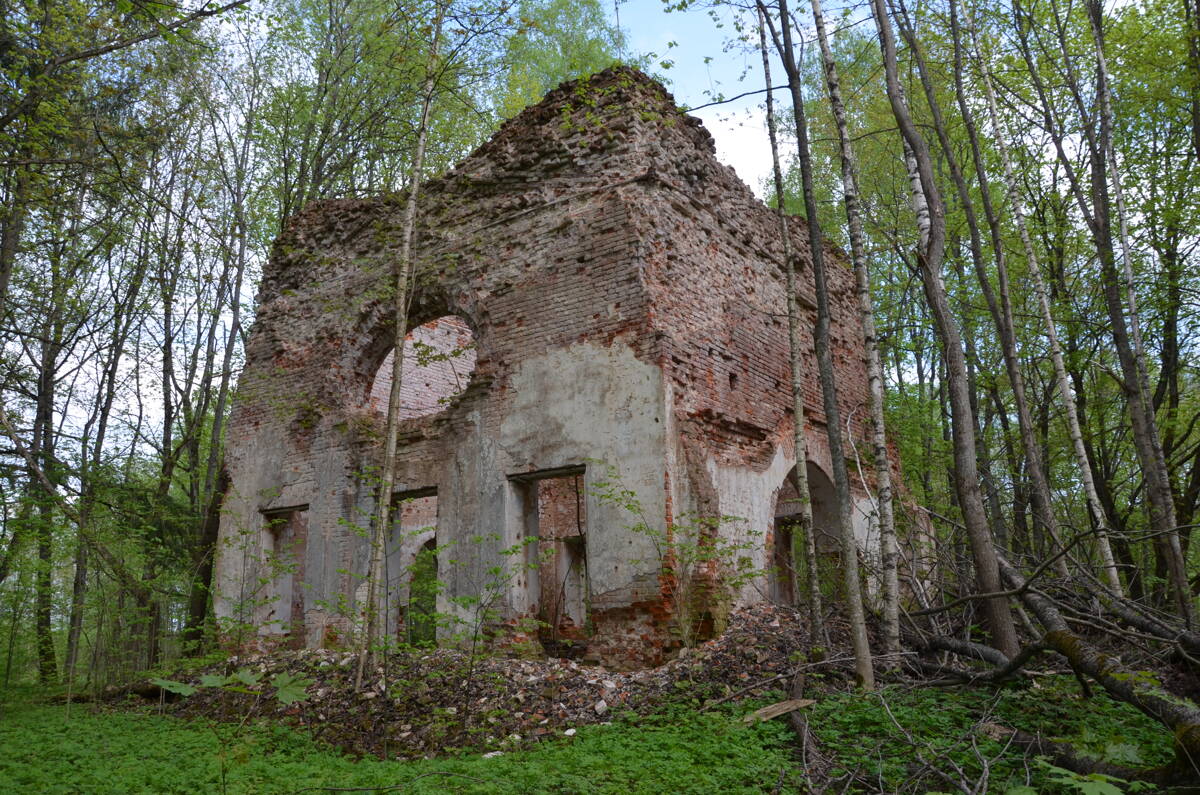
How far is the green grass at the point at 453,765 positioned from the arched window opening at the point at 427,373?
6758mm

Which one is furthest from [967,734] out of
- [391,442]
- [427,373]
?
[427,373]

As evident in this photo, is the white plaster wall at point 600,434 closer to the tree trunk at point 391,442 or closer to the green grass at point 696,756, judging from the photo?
the tree trunk at point 391,442

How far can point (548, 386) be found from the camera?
8750 mm

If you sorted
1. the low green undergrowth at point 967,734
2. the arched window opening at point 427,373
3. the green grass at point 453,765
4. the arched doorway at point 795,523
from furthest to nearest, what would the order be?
1. the arched window opening at point 427,373
2. the arched doorway at point 795,523
3. the green grass at point 453,765
4. the low green undergrowth at point 967,734

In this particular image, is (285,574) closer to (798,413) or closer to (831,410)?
(798,413)

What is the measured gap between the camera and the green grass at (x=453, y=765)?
463cm

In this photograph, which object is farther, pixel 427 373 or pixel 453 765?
pixel 427 373

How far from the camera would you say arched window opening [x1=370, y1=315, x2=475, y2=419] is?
41.8 ft

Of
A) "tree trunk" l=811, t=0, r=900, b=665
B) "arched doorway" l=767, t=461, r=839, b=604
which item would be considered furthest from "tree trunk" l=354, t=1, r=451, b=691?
"arched doorway" l=767, t=461, r=839, b=604

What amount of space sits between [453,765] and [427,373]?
9299 mm

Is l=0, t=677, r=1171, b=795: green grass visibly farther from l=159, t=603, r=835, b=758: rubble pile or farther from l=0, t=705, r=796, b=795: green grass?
l=159, t=603, r=835, b=758: rubble pile

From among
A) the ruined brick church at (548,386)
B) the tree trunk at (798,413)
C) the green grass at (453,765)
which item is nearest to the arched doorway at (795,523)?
the ruined brick church at (548,386)

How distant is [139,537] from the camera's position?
11.1m

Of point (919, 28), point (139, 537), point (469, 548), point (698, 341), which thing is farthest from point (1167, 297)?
point (139, 537)
